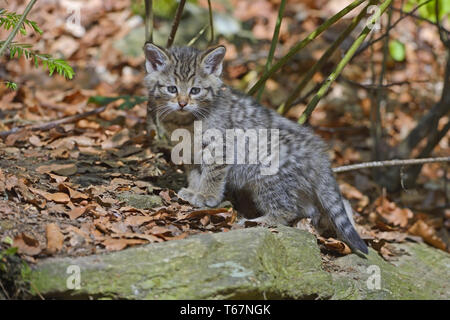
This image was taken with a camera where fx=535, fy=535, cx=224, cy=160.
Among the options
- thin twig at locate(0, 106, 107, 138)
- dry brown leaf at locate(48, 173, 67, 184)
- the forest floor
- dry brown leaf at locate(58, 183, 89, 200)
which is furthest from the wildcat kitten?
thin twig at locate(0, 106, 107, 138)

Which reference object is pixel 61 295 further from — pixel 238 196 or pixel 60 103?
pixel 60 103

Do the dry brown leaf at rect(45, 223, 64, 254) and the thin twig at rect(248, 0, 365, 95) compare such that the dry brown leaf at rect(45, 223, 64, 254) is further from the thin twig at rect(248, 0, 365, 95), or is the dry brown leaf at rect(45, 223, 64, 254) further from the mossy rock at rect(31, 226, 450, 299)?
the thin twig at rect(248, 0, 365, 95)

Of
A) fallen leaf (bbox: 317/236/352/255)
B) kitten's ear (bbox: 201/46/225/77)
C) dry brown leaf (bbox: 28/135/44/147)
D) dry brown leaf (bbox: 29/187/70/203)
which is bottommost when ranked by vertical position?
fallen leaf (bbox: 317/236/352/255)

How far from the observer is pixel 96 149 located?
5.64 m

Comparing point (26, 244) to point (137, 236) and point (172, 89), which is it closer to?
point (137, 236)

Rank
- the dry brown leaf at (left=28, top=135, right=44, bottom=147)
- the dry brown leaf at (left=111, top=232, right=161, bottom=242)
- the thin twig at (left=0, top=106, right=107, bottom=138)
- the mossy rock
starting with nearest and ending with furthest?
1. the mossy rock
2. the dry brown leaf at (left=111, top=232, right=161, bottom=242)
3. the dry brown leaf at (left=28, top=135, right=44, bottom=147)
4. the thin twig at (left=0, top=106, right=107, bottom=138)

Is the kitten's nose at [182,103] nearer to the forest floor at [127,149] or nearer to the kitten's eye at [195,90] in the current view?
the kitten's eye at [195,90]

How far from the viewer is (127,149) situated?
18.4 ft

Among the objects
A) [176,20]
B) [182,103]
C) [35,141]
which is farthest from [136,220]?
[176,20]

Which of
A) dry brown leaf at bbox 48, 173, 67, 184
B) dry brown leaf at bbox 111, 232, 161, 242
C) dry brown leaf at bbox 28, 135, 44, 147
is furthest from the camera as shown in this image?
dry brown leaf at bbox 28, 135, 44, 147

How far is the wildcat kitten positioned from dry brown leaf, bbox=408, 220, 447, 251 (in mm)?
1409

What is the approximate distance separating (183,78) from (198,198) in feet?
3.49

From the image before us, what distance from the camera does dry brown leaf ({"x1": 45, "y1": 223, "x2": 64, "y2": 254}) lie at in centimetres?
349

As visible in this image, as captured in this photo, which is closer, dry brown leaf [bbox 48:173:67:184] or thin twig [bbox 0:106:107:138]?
dry brown leaf [bbox 48:173:67:184]
